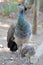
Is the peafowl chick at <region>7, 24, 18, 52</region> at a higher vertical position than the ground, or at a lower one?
higher

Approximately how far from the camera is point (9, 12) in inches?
420

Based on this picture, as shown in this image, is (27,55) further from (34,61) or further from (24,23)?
(24,23)

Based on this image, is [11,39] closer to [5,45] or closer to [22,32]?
[22,32]

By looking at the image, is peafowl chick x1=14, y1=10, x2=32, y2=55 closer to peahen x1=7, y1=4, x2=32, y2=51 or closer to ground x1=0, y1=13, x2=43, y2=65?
peahen x1=7, y1=4, x2=32, y2=51

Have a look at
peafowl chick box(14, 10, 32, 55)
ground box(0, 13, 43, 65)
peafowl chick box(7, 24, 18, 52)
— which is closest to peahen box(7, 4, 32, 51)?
peafowl chick box(14, 10, 32, 55)

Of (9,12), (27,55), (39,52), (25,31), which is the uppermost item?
(25,31)

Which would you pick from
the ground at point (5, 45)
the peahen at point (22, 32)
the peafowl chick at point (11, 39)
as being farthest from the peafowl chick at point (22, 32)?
the ground at point (5, 45)

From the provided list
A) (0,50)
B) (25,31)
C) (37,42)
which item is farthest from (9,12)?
(25,31)

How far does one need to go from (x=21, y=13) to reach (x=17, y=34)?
506mm

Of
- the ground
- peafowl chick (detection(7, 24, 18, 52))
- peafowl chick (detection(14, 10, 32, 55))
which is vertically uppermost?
peafowl chick (detection(14, 10, 32, 55))

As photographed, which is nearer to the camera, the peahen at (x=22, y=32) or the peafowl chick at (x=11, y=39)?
the peahen at (x=22, y=32)

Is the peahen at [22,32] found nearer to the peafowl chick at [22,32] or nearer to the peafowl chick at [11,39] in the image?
the peafowl chick at [22,32]

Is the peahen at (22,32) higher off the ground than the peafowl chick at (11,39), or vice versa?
the peahen at (22,32)

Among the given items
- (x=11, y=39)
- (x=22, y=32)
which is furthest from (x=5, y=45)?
(x=22, y=32)
